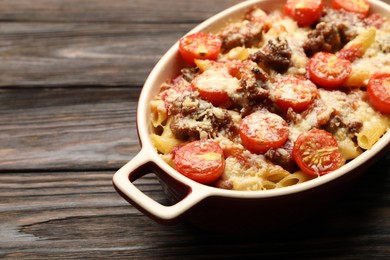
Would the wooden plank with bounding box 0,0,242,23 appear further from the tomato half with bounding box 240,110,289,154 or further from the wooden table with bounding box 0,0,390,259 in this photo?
the tomato half with bounding box 240,110,289,154

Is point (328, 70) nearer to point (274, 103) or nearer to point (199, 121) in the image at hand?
point (274, 103)

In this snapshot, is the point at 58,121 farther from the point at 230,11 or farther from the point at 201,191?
the point at 201,191

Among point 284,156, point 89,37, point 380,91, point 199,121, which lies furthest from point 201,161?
point 89,37

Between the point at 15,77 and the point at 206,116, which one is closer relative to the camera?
the point at 206,116

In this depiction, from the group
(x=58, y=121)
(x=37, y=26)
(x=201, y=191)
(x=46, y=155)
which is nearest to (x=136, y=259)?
(x=201, y=191)

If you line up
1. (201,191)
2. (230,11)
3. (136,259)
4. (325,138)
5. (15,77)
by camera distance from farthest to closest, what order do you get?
(15,77)
(230,11)
(136,259)
(325,138)
(201,191)

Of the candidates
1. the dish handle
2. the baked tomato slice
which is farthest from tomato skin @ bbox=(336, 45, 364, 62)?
the dish handle
